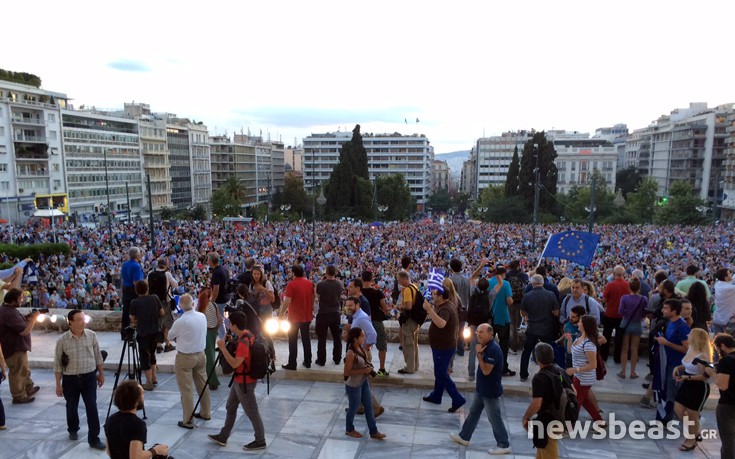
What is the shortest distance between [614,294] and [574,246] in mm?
2796

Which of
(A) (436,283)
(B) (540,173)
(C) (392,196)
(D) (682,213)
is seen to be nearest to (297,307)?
(A) (436,283)

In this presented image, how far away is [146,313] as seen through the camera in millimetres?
5875

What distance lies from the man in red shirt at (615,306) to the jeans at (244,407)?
182 inches

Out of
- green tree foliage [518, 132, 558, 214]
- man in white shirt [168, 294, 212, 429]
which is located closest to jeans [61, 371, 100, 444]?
man in white shirt [168, 294, 212, 429]

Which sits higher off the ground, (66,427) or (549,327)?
(549,327)

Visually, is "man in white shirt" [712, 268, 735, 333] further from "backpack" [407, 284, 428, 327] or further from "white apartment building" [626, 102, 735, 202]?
"white apartment building" [626, 102, 735, 202]

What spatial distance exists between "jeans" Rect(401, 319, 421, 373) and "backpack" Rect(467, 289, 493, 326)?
0.69m

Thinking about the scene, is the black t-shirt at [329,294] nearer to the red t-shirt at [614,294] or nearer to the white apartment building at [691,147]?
the red t-shirt at [614,294]

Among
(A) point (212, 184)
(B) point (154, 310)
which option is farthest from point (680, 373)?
(A) point (212, 184)

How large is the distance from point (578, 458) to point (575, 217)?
57.7 metres

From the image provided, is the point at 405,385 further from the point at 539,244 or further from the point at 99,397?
the point at 539,244

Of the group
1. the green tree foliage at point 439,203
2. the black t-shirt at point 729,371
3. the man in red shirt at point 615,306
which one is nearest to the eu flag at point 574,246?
the man in red shirt at point 615,306

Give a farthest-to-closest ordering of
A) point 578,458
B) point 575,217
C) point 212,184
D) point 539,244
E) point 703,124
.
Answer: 1. point 212,184
2. point 703,124
3. point 575,217
4. point 539,244
5. point 578,458

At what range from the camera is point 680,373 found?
16.2ft
